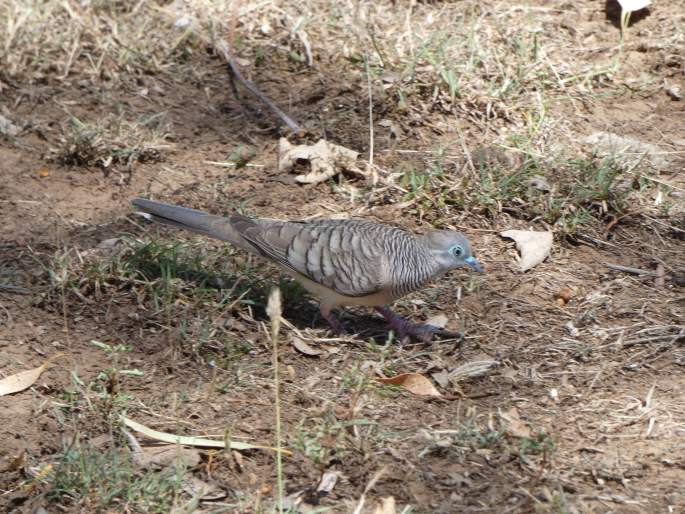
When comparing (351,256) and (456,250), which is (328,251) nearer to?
(351,256)

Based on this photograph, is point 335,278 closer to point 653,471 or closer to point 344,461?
point 344,461

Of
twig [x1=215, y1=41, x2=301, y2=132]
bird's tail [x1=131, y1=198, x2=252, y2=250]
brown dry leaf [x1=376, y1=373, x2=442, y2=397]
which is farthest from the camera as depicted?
twig [x1=215, y1=41, x2=301, y2=132]

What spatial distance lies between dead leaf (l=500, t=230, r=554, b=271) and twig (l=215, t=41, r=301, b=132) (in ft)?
5.37

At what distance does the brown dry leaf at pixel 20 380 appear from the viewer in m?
4.43

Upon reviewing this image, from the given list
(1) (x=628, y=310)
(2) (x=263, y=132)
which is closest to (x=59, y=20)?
(2) (x=263, y=132)

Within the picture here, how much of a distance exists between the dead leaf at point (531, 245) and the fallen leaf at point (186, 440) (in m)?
2.02

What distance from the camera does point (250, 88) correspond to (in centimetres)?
670

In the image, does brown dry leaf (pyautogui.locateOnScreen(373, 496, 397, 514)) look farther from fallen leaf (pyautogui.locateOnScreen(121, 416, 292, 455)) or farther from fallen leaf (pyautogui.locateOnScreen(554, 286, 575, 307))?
fallen leaf (pyautogui.locateOnScreen(554, 286, 575, 307))

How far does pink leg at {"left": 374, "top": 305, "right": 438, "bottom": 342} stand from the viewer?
4.95 m

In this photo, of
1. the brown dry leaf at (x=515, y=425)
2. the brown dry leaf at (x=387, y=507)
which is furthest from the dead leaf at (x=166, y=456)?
the brown dry leaf at (x=515, y=425)

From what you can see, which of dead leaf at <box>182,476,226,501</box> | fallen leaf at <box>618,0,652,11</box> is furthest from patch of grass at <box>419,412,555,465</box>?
fallen leaf at <box>618,0,652,11</box>

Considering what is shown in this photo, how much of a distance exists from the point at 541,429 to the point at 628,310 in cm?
122

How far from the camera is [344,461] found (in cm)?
402

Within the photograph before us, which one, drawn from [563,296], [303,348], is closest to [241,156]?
[303,348]
